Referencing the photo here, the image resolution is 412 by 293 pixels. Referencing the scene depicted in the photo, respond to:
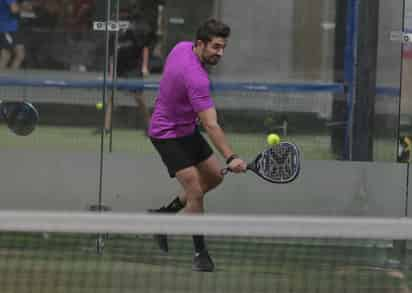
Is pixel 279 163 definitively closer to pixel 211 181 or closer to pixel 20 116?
pixel 211 181

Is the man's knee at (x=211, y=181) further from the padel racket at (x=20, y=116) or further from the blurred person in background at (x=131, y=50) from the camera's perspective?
the padel racket at (x=20, y=116)

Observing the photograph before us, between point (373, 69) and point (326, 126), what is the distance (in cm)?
56

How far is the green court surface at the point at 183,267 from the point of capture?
716 centimetres

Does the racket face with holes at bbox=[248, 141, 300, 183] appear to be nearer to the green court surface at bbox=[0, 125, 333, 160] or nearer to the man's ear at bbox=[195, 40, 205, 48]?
the man's ear at bbox=[195, 40, 205, 48]

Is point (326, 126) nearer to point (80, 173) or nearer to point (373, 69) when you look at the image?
point (373, 69)

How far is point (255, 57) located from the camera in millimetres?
9164

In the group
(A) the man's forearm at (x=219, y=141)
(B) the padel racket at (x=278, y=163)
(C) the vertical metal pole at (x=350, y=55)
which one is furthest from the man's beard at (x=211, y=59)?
(C) the vertical metal pole at (x=350, y=55)

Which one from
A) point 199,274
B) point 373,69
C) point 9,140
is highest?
point 373,69

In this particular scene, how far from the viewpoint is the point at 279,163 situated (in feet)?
26.4

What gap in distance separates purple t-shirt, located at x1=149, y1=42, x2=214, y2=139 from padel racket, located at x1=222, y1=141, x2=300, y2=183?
432 millimetres

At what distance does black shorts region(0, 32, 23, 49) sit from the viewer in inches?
361

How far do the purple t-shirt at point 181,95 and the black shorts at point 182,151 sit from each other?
41mm

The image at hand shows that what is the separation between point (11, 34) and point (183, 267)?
7.81 feet

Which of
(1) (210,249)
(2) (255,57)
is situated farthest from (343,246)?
(2) (255,57)
